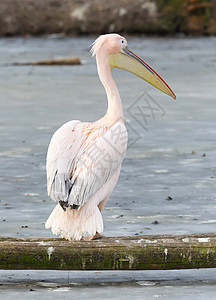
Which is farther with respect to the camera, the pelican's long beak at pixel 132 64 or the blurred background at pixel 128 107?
the blurred background at pixel 128 107

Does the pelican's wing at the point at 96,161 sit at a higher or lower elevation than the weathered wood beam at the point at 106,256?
higher

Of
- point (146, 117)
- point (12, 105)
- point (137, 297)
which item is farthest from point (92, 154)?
point (12, 105)

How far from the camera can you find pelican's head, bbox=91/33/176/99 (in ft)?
13.7

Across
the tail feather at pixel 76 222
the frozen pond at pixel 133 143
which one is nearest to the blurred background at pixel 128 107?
the frozen pond at pixel 133 143

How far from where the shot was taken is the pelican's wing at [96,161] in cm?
361

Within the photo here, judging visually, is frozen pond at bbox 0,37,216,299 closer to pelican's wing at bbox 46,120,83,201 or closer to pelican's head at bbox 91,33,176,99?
pelican's wing at bbox 46,120,83,201

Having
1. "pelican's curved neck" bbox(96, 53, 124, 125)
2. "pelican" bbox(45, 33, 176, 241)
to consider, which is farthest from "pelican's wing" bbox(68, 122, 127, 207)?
"pelican's curved neck" bbox(96, 53, 124, 125)

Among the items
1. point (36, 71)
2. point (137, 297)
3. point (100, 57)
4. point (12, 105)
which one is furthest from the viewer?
point (36, 71)

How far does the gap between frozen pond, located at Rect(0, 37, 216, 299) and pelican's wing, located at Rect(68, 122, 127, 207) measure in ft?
1.73

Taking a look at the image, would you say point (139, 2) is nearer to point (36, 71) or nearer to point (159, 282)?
point (36, 71)

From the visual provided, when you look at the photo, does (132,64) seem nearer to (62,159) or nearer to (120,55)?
(120,55)

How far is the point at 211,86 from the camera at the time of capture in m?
11.4

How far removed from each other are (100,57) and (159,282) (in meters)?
1.42

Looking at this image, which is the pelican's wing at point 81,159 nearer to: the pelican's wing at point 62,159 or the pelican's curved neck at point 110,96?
the pelican's wing at point 62,159
